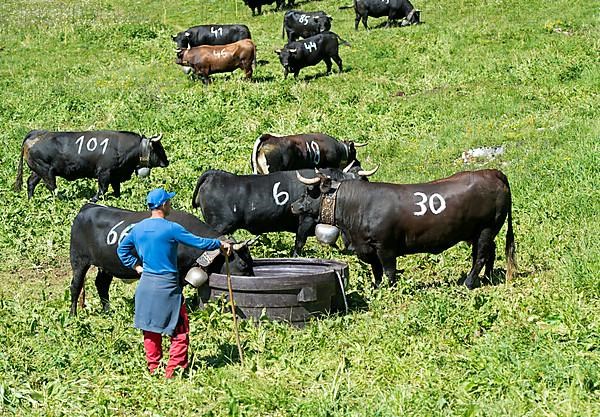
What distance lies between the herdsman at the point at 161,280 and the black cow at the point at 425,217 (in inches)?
120

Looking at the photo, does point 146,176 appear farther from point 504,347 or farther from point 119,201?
point 504,347

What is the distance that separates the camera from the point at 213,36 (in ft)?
96.3

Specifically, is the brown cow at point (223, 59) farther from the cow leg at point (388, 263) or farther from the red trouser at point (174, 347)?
the red trouser at point (174, 347)

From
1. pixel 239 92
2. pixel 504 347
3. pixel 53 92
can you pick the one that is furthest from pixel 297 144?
pixel 53 92

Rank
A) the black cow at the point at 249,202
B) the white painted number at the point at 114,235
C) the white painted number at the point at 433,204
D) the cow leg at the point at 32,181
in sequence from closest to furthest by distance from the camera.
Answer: the white painted number at the point at 114,235
the white painted number at the point at 433,204
the black cow at the point at 249,202
the cow leg at the point at 32,181

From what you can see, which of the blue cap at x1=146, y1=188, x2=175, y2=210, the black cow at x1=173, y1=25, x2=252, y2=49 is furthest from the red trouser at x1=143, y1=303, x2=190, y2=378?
the black cow at x1=173, y1=25, x2=252, y2=49

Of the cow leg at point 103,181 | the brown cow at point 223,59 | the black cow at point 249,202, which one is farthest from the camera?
the brown cow at point 223,59

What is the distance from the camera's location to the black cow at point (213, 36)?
29047mm

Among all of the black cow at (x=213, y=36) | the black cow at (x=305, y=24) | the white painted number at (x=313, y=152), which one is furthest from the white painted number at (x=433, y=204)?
the black cow at (x=305, y=24)

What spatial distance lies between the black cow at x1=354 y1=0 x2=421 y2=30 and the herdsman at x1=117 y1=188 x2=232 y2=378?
22.3 m

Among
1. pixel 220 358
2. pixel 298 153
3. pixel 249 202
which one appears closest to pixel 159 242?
pixel 220 358

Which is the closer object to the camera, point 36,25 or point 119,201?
point 119,201

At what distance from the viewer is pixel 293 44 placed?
82.1ft

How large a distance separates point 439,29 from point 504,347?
807 inches
